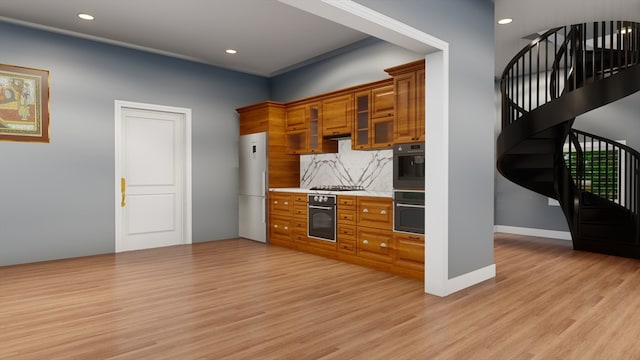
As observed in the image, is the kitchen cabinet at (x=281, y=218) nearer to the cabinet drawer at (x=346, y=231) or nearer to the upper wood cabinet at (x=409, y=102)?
the cabinet drawer at (x=346, y=231)

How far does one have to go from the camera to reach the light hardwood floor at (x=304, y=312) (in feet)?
8.05

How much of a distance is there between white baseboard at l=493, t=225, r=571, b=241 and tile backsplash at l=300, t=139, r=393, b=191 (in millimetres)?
3651

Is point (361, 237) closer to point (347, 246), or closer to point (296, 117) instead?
point (347, 246)

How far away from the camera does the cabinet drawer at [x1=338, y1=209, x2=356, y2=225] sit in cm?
492

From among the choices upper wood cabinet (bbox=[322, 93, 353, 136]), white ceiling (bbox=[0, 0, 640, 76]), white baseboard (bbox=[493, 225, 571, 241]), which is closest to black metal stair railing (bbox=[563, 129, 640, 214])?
white baseboard (bbox=[493, 225, 571, 241])

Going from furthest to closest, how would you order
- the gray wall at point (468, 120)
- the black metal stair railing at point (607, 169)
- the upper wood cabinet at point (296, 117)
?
the upper wood cabinet at point (296, 117) < the black metal stair railing at point (607, 169) < the gray wall at point (468, 120)

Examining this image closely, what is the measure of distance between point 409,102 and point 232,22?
2479 mm

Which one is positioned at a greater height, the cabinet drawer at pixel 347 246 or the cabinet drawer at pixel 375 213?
the cabinet drawer at pixel 375 213

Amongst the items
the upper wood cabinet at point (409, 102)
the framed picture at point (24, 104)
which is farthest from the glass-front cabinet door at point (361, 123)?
the framed picture at point (24, 104)

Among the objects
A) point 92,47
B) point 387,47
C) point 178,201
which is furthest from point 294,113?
point 92,47

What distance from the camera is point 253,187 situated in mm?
6469

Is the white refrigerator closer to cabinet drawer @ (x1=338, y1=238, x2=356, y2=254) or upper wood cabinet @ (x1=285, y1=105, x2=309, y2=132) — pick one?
upper wood cabinet @ (x1=285, y1=105, x2=309, y2=132)

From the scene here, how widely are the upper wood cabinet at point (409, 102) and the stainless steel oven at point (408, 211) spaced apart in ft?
2.02

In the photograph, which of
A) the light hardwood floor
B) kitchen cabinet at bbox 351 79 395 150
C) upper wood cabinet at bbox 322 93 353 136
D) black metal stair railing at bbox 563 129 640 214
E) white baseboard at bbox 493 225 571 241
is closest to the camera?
the light hardwood floor
